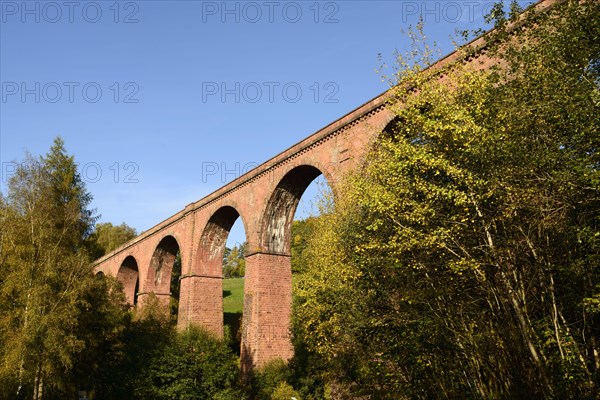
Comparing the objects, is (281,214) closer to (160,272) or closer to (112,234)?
(160,272)

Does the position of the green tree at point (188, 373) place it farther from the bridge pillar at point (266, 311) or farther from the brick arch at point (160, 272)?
the brick arch at point (160, 272)

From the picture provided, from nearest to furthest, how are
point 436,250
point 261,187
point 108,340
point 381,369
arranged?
1. point 436,250
2. point 381,369
3. point 108,340
4. point 261,187

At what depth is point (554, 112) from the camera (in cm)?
698

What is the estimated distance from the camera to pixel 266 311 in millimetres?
20188

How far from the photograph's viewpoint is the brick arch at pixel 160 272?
106 ft

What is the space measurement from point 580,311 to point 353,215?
615 cm

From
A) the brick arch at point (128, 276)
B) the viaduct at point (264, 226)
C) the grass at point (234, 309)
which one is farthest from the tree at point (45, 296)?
the brick arch at point (128, 276)

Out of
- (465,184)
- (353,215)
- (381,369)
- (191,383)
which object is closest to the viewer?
(465,184)

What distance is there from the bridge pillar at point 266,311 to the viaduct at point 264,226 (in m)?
0.04

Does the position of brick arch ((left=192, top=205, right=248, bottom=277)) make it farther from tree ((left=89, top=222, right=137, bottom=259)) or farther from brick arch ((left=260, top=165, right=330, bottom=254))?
tree ((left=89, top=222, right=137, bottom=259))

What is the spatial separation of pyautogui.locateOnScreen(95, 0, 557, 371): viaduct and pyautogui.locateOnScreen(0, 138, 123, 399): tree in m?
3.33

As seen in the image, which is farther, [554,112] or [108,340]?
[108,340]

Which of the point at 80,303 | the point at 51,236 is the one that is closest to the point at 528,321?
the point at 80,303

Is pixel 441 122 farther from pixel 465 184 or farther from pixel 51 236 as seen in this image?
pixel 51 236
